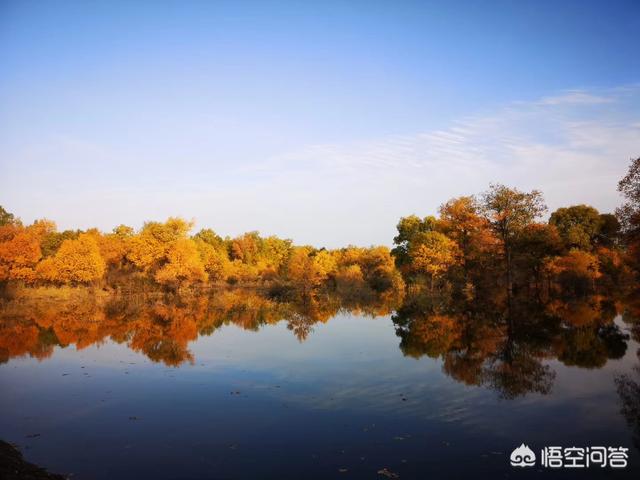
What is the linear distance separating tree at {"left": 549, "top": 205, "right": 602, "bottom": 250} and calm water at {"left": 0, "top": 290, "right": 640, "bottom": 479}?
33.4 metres

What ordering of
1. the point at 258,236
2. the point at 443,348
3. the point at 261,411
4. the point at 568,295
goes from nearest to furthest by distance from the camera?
the point at 261,411 → the point at 443,348 → the point at 568,295 → the point at 258,236

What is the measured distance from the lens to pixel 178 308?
49438 millimetres

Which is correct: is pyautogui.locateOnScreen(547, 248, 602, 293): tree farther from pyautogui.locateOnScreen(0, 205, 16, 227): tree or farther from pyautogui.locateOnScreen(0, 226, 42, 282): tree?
pyautogui.locateOnScreen(0, 205, 16, 227): tree

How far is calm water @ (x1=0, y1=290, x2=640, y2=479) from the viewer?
11695 millimetres

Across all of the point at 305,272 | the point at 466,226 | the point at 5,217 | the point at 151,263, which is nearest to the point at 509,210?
the point at 466,226

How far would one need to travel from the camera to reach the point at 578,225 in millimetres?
65562

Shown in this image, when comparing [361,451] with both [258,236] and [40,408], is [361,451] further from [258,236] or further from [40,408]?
[258,236]

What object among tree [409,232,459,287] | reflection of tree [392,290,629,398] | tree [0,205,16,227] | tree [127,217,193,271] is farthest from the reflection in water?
tree [0,205,16,227]

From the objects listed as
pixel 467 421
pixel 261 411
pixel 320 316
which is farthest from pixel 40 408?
pixel 320 316

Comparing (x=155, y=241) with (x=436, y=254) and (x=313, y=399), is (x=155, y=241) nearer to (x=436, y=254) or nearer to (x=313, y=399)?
(x=436, y=254)

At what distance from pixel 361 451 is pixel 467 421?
418 cm

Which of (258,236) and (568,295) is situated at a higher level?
(258,236)

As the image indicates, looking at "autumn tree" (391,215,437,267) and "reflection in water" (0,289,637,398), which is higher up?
"autumn tree" (391,215,437,267)

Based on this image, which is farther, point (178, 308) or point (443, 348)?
point (178, 308)
